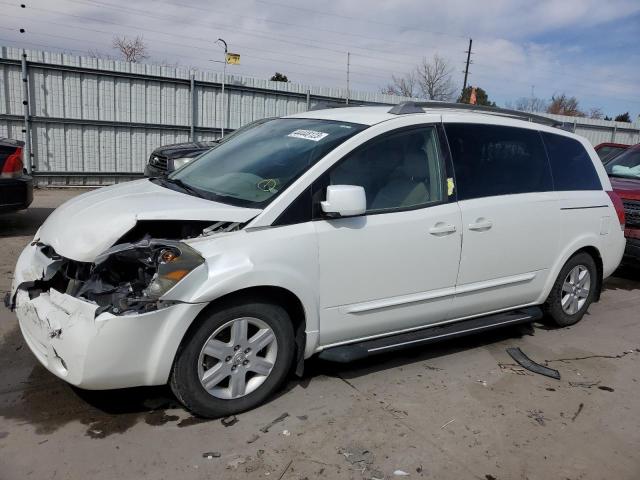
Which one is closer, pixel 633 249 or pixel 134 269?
pixel 134 269

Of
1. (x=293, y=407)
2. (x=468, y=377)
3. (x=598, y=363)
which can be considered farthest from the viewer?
(x=598, y=363)

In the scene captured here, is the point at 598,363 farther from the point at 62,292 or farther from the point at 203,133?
the point at 203,133

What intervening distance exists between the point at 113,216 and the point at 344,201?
136 cm

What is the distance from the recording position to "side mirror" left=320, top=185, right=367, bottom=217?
328 centimetres

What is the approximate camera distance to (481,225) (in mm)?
4023

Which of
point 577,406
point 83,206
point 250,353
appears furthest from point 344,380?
point 83,206

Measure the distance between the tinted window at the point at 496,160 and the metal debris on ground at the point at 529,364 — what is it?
4.31 ft

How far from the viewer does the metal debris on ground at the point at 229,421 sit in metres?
3.19

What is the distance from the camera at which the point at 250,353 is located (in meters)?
3.24

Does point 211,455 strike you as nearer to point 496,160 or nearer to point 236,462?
point 236,462

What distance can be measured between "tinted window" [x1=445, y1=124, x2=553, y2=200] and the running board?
38.4 inches

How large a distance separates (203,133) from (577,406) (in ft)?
40.3

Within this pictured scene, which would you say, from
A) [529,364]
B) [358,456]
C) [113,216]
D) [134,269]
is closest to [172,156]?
[113,216]

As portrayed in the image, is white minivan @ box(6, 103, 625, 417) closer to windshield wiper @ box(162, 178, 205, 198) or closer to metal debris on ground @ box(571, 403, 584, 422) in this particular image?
windshield wiper @ box(162, 178, 205, 198)
